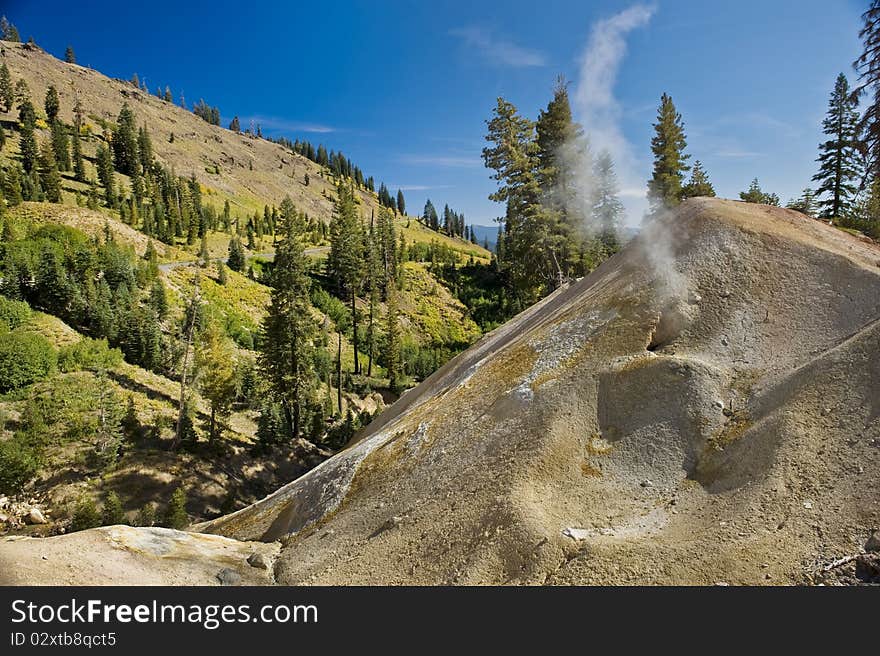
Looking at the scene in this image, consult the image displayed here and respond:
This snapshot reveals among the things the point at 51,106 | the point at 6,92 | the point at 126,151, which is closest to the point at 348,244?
the point at 126,151

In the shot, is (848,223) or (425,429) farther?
(848,223)

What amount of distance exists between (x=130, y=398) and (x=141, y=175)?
4488 inches

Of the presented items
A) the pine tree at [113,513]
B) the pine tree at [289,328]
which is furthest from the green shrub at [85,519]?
the pine tree at [289,328]

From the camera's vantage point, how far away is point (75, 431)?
29328mm

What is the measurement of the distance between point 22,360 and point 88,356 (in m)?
4.94

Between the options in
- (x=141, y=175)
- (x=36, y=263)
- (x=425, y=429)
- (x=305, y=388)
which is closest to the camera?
(x=425, y=429)

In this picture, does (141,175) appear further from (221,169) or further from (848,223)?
(848,223)

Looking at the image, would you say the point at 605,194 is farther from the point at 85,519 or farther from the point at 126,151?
the point at 126,151

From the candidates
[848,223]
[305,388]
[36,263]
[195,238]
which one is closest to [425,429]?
[305,388]

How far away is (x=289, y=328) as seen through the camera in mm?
34531

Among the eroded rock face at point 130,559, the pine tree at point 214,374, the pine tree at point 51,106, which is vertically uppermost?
the pine tree at point 51,106

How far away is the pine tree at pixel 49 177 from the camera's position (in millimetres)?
81319

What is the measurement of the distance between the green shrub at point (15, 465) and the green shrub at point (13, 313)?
17.6 metres

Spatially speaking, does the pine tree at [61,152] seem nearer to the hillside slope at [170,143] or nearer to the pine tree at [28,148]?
the pine tree at [28,148]
